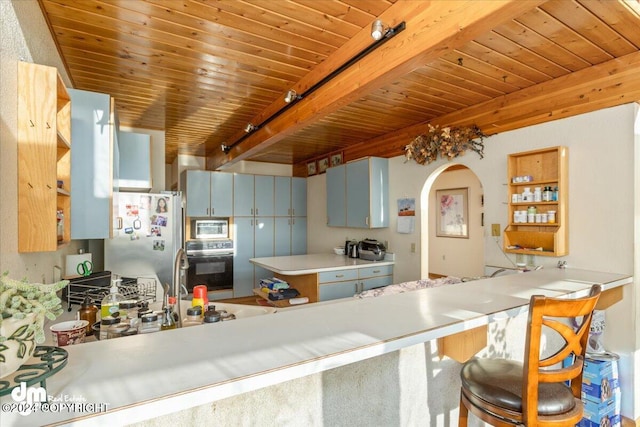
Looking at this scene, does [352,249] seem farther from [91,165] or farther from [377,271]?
[91,165]

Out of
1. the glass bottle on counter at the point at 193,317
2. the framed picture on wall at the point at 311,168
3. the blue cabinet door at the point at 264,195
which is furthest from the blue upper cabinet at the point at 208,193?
the glass bottle on counter at the point at 193,317

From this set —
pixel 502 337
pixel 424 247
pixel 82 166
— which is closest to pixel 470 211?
pixel 424 247

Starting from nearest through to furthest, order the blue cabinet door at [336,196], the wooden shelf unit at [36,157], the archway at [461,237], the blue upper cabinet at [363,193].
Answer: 1. the wooden shelf unit at [36,157]
2. the blue upper cabinet at [363,193]
3. the blue cabinet door at [336,196]
4. the archway at [461,237]

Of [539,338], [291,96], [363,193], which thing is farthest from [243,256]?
[539,338]

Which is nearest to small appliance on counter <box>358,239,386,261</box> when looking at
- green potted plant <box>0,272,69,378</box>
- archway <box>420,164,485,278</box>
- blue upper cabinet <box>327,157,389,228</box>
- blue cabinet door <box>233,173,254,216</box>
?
blue upper cabinet <box>327,157,389,228</box>

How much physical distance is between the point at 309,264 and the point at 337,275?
0.36m

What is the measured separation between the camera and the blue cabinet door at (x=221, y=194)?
203 inches

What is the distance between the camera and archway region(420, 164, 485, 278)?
550cm

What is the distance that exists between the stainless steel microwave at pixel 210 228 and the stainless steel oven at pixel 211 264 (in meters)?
0.11

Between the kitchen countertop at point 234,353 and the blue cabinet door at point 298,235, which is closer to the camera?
the kitchen countertop at point 234,353

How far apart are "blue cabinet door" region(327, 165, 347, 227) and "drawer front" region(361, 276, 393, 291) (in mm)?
930

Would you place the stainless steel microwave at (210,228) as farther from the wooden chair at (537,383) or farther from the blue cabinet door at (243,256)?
the wooden chair at (537,383)

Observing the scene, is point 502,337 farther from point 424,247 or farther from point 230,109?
point 230,109

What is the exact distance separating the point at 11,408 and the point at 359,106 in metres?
3.10
